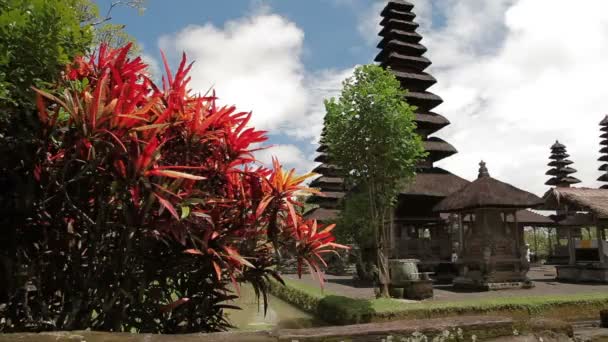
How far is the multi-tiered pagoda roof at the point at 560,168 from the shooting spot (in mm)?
47375

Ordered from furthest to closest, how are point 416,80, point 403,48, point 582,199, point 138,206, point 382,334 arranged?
point 403,48
point 416,80
point 582,199
point 382,334
point 138,206

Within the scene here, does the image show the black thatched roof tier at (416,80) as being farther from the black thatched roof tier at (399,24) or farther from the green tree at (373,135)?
the green tree at (373,135)

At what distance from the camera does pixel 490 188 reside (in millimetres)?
16469

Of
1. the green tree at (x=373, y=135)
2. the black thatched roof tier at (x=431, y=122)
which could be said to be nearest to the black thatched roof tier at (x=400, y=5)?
the black thatched roof tier at (x=431, y=122)

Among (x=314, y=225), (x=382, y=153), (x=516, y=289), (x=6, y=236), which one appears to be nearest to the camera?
(x=6, y=236)

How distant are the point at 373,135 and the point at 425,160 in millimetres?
12383

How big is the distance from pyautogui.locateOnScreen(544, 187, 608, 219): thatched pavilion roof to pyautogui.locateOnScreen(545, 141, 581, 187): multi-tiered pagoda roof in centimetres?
3108

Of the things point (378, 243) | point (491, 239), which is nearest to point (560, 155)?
point (491, 239)

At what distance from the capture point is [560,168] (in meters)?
48.1

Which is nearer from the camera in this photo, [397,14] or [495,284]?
[495,284]

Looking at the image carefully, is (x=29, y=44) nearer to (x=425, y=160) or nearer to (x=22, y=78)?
(x=22, y=78)

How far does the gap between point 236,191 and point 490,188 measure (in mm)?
15055

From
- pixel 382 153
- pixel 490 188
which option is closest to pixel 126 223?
pixel 382 153

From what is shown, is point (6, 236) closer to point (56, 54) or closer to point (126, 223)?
point (126, 223)
